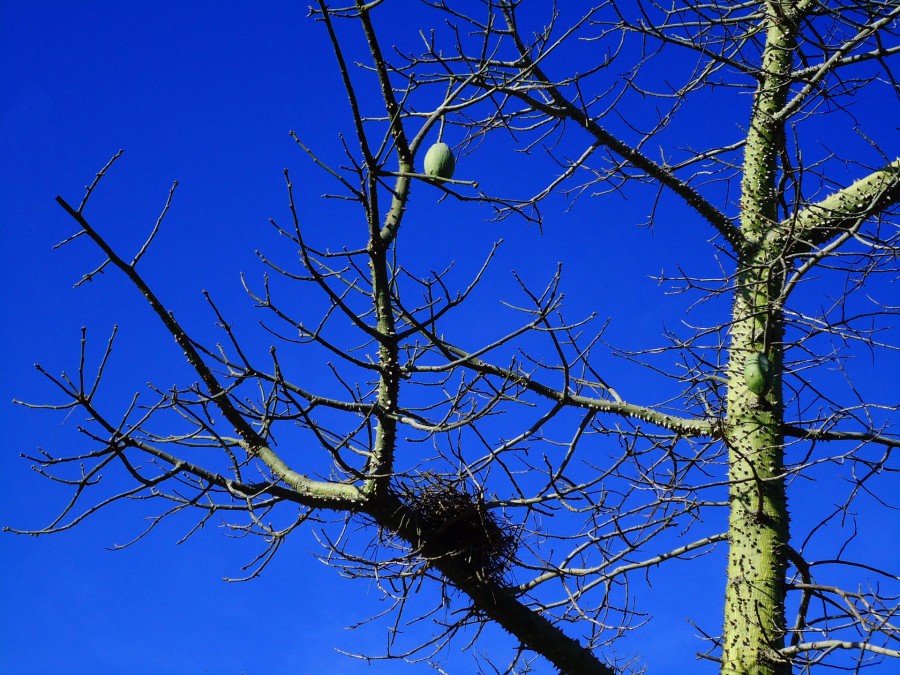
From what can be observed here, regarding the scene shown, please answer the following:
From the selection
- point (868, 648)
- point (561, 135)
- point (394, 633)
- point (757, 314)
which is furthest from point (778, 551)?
point (561, 135)

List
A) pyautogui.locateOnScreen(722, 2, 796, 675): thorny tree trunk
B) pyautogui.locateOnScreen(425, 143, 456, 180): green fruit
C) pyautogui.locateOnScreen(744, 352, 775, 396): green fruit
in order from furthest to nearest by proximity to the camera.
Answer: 1. pyautogui.locateOnScreen(744, 352, 775, 396): green fruit
2. pyautogui.locateOnScreen(722, 2, 796, 675): thorny tree trunk
3. pyautogui.locateOnScreen(425, 143, 456, 180): green fruit

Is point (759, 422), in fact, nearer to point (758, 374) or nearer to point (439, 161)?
point (758, 374)

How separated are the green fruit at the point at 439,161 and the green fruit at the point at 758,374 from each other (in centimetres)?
185

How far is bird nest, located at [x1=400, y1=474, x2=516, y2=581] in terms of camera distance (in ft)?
13.3

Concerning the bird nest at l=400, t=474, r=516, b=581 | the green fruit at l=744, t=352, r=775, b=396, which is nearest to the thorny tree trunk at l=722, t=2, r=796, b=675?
the green fruit at l=744, t=352, r=775, b=396

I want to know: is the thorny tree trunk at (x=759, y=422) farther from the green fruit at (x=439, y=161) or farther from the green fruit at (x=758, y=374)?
the green fruit at (x=439, y=161)

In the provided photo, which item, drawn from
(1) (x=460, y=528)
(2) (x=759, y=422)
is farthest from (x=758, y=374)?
(1) (x=460, y=528)

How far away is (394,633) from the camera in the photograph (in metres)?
4.39

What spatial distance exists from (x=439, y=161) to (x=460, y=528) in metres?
1.77

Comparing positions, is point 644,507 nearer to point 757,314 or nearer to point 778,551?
point 778,551

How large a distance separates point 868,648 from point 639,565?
118 cm

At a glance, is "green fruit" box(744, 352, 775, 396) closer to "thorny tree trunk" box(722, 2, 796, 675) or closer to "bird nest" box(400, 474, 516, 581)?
"thorny tree trunk" box(722, 2, 796, 675)

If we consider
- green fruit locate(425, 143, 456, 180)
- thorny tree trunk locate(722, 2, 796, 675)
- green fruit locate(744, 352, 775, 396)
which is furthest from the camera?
green fruit locate(744, 352, 775, 396)

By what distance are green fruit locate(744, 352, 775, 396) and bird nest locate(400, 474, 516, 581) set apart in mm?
1453
